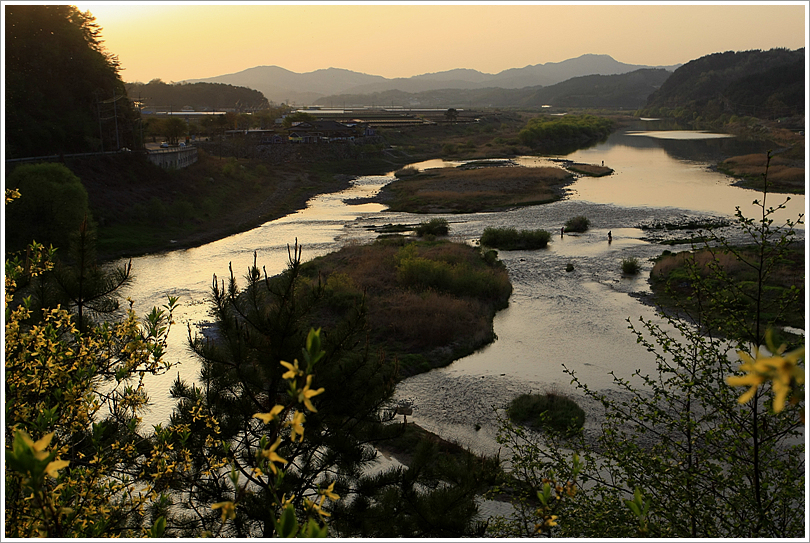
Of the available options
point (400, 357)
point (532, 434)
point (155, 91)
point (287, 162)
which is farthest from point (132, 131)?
point (155, 91)

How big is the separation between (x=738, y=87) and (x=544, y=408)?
5114 inches

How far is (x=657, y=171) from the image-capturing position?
61031mm

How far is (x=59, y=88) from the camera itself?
44.0 meters

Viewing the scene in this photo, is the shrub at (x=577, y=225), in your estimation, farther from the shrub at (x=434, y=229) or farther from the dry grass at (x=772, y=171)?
the dry grass at (x=772, y=171)

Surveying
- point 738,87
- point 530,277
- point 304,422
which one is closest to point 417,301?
point 530,277

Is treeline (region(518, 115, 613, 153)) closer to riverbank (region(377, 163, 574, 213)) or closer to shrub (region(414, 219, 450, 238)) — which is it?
riverbank (region(377, 163, 574, 213))

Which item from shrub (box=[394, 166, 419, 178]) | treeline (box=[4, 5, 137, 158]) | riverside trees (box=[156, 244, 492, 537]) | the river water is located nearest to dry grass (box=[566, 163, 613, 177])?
the river water

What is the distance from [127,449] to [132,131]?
51.0 metres

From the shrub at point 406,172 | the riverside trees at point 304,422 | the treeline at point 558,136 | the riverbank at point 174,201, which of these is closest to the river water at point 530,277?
the riverbank at point 174,201

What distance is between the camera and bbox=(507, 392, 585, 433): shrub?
1505 centimetres

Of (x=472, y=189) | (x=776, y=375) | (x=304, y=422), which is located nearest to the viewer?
(x=776, y=375)

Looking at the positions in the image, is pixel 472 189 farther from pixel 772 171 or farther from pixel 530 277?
pixel 530 277

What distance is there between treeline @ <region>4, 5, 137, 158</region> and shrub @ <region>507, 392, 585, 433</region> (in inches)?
1476

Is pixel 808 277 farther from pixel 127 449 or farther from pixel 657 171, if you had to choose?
pixel 657 171
